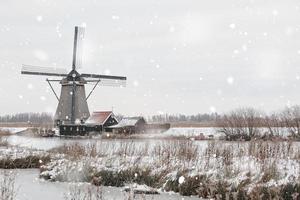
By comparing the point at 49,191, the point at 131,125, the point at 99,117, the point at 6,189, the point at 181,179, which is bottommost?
the point at 49,191

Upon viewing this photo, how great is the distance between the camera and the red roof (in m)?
41.3

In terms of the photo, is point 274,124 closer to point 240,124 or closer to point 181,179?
point 240,124

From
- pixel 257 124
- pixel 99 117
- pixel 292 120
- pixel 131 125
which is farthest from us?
pixel 131 125

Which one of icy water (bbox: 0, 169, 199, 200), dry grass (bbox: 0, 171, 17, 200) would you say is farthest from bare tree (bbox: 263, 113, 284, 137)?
dry grass (bbox: 0, 171, 17, 200)

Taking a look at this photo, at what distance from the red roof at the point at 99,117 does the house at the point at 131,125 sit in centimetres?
107

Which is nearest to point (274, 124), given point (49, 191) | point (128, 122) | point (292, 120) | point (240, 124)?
point (292, 120)

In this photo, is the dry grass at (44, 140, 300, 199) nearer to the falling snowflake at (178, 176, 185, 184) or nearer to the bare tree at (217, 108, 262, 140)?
the falling snowflake at (178, 176, 185, 184)

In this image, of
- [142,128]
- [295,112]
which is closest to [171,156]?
[295,112]

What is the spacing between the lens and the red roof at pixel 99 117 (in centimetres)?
4131

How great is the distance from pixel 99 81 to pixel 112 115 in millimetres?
4711

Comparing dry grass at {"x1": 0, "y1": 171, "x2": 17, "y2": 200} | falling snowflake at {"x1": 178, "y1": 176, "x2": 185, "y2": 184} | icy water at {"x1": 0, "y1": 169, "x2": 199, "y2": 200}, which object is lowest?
icy water at {"x1": 0, "y1": 169, "x2": 199, "y2": 200}

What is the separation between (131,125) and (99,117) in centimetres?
331

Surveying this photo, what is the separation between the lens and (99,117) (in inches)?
1662

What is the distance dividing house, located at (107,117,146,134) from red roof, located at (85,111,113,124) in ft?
3.51
